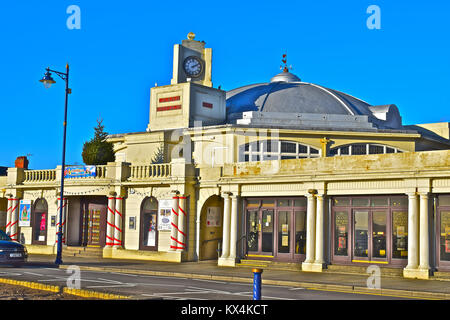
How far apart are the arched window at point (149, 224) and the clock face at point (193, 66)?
14144 mm

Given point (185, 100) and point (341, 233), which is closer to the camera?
point (341, 233)

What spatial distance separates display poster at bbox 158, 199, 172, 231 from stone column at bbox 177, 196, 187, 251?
2.04ft

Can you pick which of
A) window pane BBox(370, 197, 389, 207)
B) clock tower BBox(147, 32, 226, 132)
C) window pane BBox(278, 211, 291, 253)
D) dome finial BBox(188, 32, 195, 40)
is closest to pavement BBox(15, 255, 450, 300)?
window pane BBox(278, 211, 291, 253)

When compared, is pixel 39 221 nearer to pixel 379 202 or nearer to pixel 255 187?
pixel 255 187

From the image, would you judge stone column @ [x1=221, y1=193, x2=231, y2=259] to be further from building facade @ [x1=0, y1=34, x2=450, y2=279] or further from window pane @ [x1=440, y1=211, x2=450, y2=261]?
window pane @ [x1=440, y1=211, x2=450, y2=261]

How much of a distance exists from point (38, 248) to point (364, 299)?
2489cm

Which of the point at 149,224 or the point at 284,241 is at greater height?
the point at 149,224

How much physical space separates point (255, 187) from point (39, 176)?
1526 centimetres

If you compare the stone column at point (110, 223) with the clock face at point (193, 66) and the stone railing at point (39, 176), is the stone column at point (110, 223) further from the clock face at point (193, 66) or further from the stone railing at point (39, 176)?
the clock face at point (193, 66)

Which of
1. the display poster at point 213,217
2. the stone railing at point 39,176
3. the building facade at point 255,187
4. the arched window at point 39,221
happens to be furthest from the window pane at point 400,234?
the arched window at point 39,221

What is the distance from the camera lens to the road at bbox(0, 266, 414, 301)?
16547 millimetres

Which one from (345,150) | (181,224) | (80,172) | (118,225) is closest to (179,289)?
(181,224)

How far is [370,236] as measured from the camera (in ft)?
82.9

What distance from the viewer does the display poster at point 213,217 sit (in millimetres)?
32094
